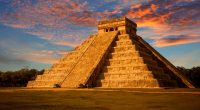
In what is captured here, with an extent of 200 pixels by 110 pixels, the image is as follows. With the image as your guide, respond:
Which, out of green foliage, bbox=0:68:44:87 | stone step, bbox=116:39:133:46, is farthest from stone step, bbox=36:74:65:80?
green foliage, bbox=0:68:44:87

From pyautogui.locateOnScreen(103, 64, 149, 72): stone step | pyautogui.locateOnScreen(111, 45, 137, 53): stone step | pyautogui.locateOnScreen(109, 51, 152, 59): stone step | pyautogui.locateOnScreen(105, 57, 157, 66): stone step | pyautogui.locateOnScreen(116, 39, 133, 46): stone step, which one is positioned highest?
pyautogui.locateOnScreen(116, 39, 133, 46): stone step

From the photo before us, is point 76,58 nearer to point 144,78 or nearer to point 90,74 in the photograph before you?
point 90,74

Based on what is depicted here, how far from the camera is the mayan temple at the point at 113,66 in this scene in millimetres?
36500

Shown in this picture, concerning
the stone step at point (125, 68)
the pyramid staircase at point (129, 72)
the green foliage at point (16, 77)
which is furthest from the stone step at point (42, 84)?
the green foliage at point (16, 77)

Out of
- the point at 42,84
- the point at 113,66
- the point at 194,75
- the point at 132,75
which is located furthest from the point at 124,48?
the point at 194,75

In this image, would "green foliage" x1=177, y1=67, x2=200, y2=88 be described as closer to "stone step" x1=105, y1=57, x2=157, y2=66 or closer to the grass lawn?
"stone step" x1=105, y1=57, x2=157, y2=66

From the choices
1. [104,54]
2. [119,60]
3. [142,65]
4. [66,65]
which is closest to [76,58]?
[66,65]

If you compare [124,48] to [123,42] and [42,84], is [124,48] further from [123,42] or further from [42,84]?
[42,84]

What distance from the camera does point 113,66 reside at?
131ft

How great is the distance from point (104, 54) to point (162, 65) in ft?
37.3

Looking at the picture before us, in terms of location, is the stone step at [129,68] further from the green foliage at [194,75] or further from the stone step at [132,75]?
the green foliage at [194,75]

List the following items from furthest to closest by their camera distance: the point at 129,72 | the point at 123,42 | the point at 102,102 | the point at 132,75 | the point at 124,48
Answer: the point at 123,42
the point at 124,48
the point at 129,72
the point at 132,75
the point at 102,102

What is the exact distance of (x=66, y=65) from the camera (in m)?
45.9

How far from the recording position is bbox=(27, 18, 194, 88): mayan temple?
3650 centimetres
